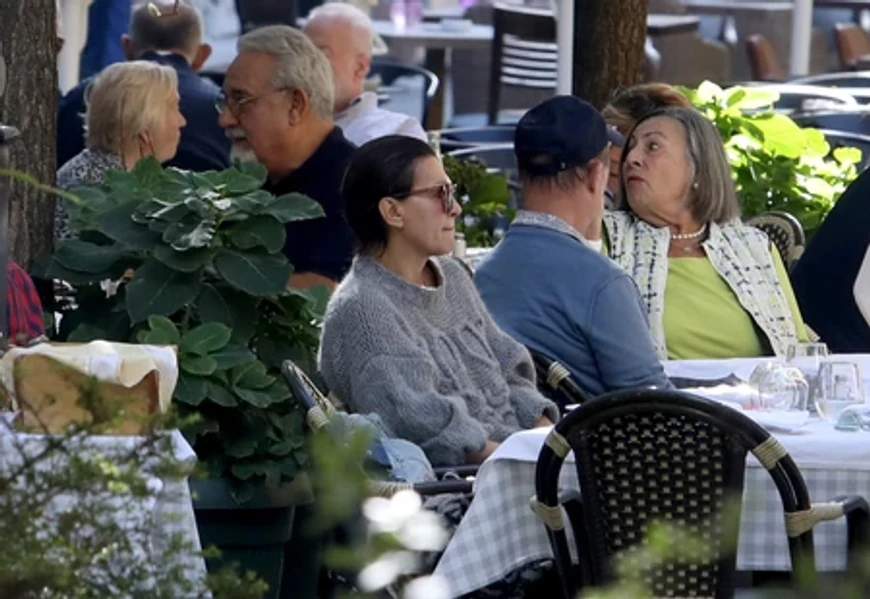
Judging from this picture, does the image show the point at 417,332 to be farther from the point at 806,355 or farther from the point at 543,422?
the point at 806,355

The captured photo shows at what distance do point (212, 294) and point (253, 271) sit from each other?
0.38 ft

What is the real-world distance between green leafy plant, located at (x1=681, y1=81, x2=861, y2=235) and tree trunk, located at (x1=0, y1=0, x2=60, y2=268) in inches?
106

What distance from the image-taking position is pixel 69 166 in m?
6.52

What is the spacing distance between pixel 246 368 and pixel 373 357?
56cm

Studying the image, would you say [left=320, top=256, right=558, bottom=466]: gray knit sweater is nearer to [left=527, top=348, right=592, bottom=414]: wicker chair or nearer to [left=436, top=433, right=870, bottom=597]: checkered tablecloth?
[left=527, top=348, right=592, bottom=414]: wicker chair

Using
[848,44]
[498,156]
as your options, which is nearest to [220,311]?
[498,156]

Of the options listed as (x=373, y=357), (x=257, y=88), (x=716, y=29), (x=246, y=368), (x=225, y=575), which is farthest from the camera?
(x=716, y=29)

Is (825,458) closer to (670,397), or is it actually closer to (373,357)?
(670,397)

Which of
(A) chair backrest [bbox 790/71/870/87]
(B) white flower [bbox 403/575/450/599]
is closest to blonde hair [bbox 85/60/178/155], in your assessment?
(B) white flower [bbox 403/575/450/599]

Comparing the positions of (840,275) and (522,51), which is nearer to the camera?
(840,275)

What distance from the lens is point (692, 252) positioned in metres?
5.49

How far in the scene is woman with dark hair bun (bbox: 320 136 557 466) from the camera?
13.6ft

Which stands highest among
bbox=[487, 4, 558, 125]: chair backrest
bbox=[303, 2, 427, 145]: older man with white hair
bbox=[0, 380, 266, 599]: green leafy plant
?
bbox=[0, 380, 266, 599]: green leafy plant

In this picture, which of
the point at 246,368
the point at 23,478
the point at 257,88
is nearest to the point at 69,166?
the point at 257,88
